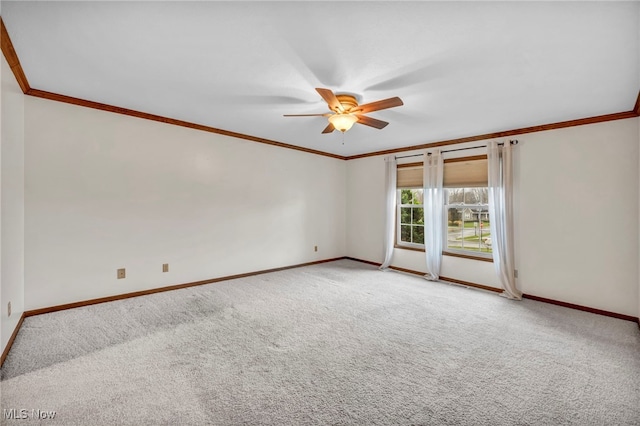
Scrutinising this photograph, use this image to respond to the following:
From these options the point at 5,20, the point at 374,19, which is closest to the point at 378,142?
the point at 374,19

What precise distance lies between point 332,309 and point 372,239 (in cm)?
277

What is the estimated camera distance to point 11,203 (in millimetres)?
2514

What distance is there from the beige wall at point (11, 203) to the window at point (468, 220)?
17.6 feet

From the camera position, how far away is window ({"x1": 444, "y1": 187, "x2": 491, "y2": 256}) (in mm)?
4586

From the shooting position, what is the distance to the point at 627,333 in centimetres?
292

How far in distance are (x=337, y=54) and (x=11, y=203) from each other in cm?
303

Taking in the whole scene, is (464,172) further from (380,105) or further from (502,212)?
(380,105)

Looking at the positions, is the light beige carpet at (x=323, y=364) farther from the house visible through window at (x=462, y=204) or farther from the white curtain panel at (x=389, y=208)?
the white curtain panel at (x=389, y=208)

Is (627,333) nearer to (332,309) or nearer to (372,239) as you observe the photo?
(332,309)

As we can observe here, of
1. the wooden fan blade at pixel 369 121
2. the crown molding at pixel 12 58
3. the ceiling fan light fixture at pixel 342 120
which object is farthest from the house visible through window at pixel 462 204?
the crown molding at pixel 12 58

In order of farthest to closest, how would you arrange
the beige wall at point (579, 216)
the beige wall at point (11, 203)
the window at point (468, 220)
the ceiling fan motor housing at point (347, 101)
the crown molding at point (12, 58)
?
the window at point (468, 220)
the beige wall at point (579, 216)
the ceiling fan motor housing at point (347, 101)
the beige wall at point (11, 203)
the crown molding at point (12, 58)

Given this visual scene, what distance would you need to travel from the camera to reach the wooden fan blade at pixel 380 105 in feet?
8.39

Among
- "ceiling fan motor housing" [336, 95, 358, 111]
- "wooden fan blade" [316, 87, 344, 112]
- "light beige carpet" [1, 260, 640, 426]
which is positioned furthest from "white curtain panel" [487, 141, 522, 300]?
"wooden fan blade" [316, 87, 344, 112]

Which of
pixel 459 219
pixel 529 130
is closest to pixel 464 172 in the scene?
pixel 459 219
